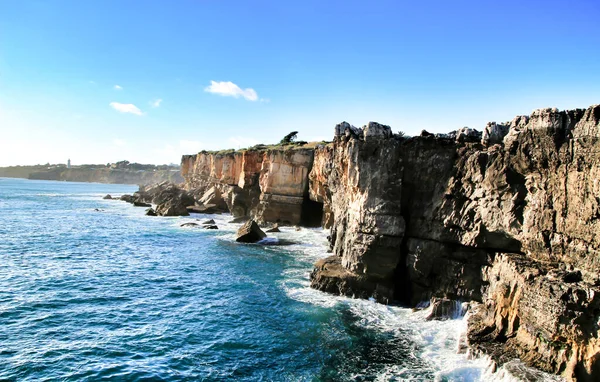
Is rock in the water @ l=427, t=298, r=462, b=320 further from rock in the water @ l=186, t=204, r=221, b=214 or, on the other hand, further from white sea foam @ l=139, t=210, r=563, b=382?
rock in the water @ l=186, t=204, r=221, b=214

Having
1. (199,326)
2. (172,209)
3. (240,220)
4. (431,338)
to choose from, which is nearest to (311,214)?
(240,220)

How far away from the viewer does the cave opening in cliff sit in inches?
2224

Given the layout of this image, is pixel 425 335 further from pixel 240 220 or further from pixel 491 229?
pixel 240 220

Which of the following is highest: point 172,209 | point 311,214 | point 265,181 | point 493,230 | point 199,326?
point 265,181

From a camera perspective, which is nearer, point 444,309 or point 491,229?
point 491,229

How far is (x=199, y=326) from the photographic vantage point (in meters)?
19.5

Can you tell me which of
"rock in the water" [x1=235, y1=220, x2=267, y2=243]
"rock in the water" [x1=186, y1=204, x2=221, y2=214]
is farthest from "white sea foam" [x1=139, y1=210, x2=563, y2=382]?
"rock in the water" [x1=186, y1=204, x2=221, y2=214]

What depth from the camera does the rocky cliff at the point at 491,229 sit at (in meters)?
14.7

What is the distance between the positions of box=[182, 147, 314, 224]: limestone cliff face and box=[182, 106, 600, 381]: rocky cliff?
72.2 feet

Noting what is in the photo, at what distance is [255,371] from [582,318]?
12.5 m

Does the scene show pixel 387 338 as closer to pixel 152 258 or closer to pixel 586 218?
pixel 586 218

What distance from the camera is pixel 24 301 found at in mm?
21656

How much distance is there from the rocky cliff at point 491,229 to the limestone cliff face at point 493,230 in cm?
6

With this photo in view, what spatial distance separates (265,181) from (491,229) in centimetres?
3963
